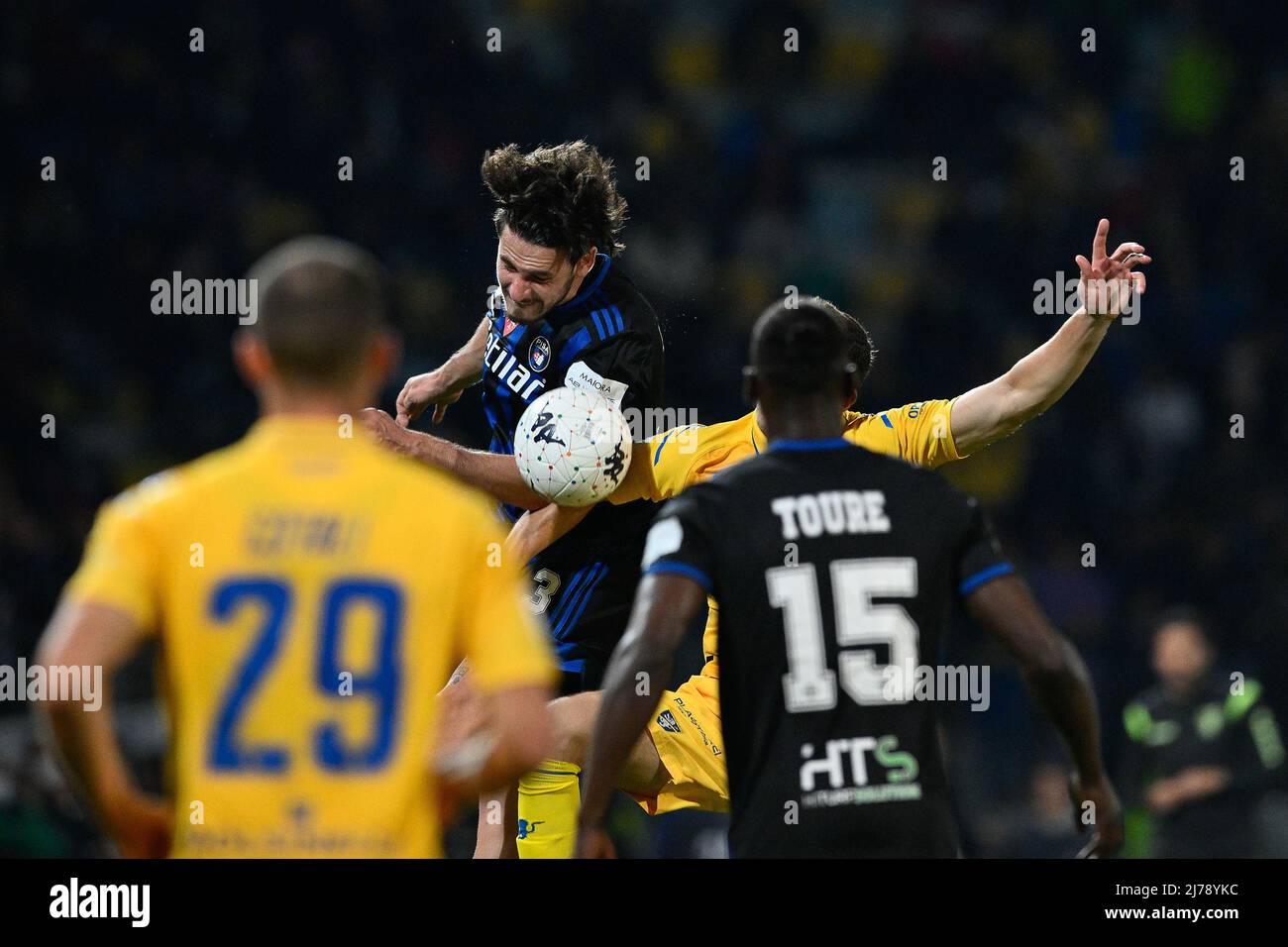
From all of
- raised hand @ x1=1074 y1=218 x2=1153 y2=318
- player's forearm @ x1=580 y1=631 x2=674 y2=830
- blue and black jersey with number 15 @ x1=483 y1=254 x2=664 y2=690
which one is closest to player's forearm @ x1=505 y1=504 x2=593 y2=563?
blue and black jersey with number 15 @ x1=483 y1=254 x2=664 y2=690

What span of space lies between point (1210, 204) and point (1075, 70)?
4.77 ft

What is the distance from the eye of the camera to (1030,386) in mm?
5539

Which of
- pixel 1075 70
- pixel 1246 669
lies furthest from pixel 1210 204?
pixel 1246 669

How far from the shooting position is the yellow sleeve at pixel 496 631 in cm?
273

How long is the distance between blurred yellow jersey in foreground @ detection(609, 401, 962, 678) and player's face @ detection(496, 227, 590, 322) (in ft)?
2.41

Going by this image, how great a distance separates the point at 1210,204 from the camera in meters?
12.4

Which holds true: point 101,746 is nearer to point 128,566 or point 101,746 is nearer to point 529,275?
point 128,566

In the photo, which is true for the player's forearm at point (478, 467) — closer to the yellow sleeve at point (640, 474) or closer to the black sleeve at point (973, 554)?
the yellow sleeve at point (640, 474)

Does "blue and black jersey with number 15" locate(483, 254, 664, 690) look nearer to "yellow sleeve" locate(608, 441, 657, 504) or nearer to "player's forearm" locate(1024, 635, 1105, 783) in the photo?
"yellow sleeve" locate(608, 441, 657, 504)

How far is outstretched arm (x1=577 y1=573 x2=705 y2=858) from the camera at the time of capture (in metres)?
3.57
